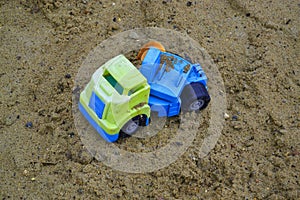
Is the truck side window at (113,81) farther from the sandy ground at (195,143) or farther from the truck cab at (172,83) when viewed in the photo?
the sandy ground at (195,143)

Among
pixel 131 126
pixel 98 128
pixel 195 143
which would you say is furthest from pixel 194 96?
pixel 98 128

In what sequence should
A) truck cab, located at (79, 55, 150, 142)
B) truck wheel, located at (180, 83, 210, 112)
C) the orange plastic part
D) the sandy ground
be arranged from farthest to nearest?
the orange plastic part, truck wheel, located at (180, 83, 210, 112), the sandy ground, truck cab, located at (79, 55, 150, 142)

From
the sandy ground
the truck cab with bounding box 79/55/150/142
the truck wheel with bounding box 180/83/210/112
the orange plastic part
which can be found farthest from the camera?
the orange plastic part

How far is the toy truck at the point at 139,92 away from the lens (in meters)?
2.11

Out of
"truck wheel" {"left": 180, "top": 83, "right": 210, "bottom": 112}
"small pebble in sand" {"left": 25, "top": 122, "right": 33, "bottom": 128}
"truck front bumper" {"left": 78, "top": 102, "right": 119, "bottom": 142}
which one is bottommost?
"small pebble in sand" {"left": 25, "top": 122, "right": 33, "bottom": 128}

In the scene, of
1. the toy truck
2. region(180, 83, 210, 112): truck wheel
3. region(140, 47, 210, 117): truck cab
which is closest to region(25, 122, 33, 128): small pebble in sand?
the toy truck

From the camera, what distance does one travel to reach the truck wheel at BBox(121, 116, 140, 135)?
2.29 meters

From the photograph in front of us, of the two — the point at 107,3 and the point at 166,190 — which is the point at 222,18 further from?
the point at 166,190

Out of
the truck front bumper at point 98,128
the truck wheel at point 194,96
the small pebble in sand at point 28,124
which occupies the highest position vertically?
the truck wheel at point 194,96

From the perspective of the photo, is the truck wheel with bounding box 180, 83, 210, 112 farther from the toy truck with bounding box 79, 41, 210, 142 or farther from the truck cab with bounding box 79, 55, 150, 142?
the truck cab with bounding box 79, 55, 150, 142

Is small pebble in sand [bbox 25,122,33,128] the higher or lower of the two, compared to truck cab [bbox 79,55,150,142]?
lower

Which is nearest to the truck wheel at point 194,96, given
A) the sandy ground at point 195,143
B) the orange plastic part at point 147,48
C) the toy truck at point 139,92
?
the toy truck at point 139,92

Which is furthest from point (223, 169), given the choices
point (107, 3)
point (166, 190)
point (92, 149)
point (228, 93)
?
point (107, 3)

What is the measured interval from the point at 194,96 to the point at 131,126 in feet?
1.40
